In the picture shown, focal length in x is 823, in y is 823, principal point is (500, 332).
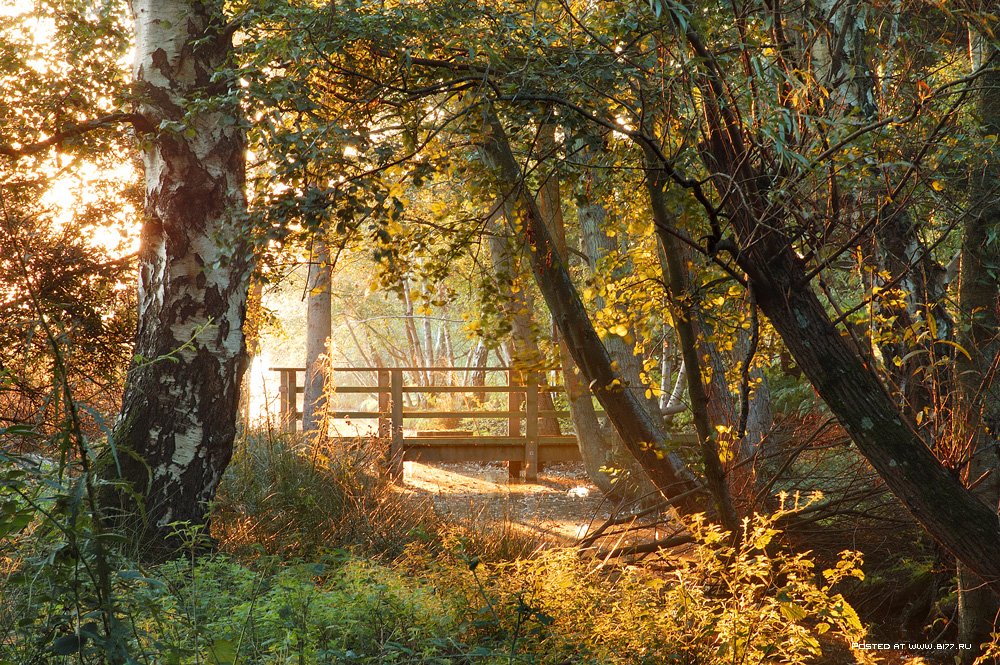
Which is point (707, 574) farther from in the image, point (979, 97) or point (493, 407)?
point (493, 407)

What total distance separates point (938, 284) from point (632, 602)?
2.69 m

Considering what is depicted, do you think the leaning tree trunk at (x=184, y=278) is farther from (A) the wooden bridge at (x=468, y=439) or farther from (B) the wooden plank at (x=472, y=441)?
(B) the wooden plank at (x=472, y=441)

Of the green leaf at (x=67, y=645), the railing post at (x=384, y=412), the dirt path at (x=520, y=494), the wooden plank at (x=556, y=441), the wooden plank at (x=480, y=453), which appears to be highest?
the railing post at (x=384, y=412)

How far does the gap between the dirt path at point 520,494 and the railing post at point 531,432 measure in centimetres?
21

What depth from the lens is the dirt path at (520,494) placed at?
8.85 m

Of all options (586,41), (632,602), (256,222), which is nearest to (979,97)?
(586,41)

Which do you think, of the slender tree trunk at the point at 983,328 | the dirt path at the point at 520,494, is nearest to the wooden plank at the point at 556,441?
the dirt path at the point at 520,494

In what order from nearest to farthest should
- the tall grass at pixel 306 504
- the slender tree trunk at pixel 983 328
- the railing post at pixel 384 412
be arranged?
the slender tree trunk at pixel 983 328 < the tall grass at pixel 306 504 < the railing post at pixel 384 412

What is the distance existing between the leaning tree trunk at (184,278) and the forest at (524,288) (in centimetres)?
2

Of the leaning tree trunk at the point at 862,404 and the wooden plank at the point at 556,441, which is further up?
the leaning tree trunk at the point at 862,404

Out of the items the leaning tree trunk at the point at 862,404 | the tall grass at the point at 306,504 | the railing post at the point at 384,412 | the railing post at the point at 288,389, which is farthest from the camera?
the railing post at the point at 288,389

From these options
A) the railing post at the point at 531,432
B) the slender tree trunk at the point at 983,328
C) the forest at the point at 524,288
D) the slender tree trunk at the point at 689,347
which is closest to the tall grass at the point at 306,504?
the forest at the point at 524,288

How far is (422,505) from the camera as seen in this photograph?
704 cm

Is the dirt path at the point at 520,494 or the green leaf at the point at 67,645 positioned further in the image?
the dirt path at the point at 520,494
